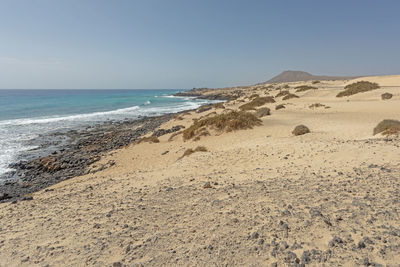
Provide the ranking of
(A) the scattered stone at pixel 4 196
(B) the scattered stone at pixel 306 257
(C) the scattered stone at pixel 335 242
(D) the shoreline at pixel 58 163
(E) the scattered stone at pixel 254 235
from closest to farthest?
1. (B) the scattered stone at pixel 306 257
2. (C) the scattered stone at pixel 335 242
3. (E) the scattered stone at pixel 254 235
4. (A) the scattered stone at pixel 4 196
5. (D) the shoreline at pixel 58 163

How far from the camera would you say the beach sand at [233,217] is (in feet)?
10.9

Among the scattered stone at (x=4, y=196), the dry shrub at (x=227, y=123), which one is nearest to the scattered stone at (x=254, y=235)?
the scattered stone at (x=4, y=196)

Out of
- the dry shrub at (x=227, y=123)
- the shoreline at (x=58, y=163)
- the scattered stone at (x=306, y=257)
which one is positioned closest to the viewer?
the scattered stone at (x=306, y=257)

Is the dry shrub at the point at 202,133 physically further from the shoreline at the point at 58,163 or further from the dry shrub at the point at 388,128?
the dry shrub at the point at 388,128

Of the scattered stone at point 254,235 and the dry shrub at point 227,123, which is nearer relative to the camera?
the scattered stone at point 254,235

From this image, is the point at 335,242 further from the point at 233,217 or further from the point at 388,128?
the point at 388,128

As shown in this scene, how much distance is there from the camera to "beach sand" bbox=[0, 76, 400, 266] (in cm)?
333

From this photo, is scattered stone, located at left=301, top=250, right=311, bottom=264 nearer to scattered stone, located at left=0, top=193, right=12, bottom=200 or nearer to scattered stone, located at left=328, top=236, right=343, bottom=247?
scattered stone, located at left=328, top=236, right=343, bottom=247

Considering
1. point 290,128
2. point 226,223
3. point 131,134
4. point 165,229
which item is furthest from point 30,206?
point 131,134

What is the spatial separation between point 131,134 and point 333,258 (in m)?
20.7

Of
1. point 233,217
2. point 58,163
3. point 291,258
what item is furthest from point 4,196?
point 291,258

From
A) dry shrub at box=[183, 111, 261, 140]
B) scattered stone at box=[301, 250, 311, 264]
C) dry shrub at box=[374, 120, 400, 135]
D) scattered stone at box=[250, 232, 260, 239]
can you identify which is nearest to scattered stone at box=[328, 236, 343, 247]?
scattered stone at box=[301, 250, 311, 264]

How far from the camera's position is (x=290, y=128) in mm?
13859

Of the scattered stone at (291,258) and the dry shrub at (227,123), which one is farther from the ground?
the dry shrub at (227,123)
